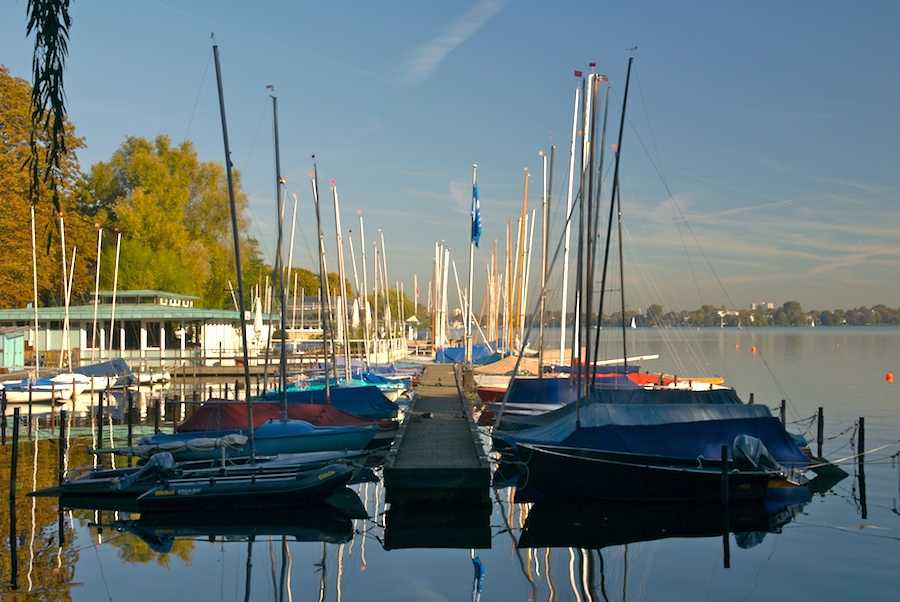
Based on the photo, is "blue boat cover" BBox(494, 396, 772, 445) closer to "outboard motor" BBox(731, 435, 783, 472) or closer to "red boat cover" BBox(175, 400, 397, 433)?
"outboard motor" BBox(731, 435, 783, 472)

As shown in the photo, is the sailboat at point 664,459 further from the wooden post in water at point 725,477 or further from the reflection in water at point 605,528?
the reflection in water at point 605,528

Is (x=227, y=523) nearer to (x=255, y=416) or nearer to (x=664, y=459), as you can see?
(x=255, y=416)

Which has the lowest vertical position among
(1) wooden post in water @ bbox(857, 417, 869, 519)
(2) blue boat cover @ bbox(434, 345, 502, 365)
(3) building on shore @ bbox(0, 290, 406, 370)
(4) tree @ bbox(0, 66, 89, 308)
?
(1) wooden post in water @ bbox(857, 417, 869, 519)

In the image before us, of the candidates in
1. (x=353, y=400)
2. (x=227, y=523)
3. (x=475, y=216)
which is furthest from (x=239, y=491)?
(x=475, y=216)

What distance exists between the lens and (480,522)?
2022cm

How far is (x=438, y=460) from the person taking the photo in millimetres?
22406

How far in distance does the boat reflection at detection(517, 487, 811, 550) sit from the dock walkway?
159cm

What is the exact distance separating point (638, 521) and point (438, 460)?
5.01 m

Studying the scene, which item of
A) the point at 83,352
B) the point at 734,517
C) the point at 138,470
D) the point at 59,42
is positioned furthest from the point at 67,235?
the point at 59,42

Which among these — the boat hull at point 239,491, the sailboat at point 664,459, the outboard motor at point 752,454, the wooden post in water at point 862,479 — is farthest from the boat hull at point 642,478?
the boat hull at point 239,491

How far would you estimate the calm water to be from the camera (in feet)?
50.8

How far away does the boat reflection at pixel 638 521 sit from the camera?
61.9ft

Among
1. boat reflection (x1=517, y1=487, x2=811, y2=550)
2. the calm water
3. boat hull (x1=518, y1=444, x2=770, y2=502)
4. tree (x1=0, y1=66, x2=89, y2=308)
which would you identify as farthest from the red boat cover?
tree (x1=0, y1=66, x2=89, y2=308)

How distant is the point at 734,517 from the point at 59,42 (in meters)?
17.3
